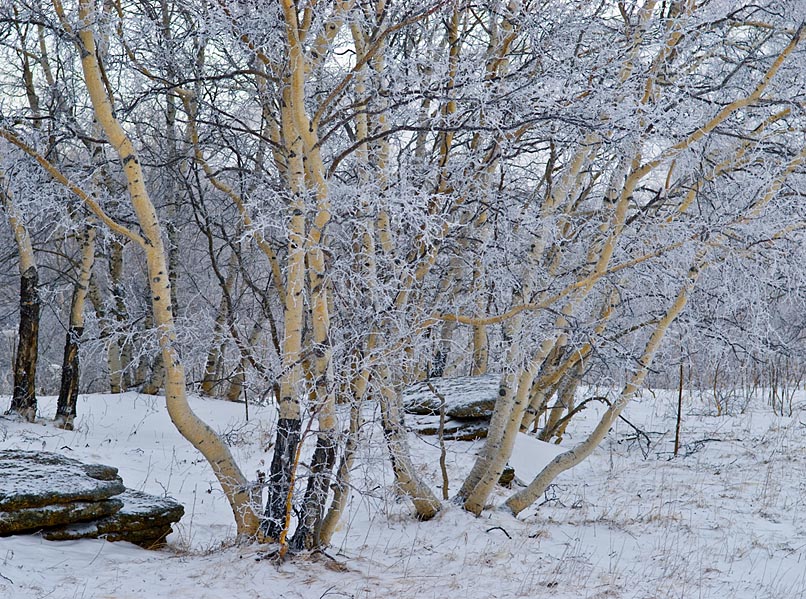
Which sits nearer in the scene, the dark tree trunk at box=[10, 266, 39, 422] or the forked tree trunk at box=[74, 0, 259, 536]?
the forked tree trunk at box=[74, 0, 259, 536]

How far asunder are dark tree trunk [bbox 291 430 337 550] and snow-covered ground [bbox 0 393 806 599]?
14 centimetres

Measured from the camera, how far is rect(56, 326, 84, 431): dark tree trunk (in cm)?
910

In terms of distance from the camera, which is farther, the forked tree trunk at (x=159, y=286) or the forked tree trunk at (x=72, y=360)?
the forked tree trunk at (x=72, y=360)

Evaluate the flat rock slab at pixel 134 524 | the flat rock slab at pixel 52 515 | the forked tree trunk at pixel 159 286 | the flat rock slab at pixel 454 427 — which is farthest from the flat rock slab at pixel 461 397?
the flat rock slab at pixel 52 515

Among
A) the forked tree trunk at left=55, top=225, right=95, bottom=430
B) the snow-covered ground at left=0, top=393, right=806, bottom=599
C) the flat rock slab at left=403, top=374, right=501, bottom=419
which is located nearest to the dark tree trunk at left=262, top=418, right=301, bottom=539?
the snow-covered ground at left=0, top=393, right=806, bottom=599

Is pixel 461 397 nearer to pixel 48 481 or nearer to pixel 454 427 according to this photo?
pixel 454 427

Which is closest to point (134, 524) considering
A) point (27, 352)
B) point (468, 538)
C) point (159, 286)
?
point (159, 286)

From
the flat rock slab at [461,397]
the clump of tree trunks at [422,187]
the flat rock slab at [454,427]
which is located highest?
the clump of tree trunks at [422,187]

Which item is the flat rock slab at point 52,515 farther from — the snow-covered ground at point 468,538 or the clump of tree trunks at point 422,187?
the clump of tree trunks at point 422,187

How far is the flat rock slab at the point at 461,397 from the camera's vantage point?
9.52m

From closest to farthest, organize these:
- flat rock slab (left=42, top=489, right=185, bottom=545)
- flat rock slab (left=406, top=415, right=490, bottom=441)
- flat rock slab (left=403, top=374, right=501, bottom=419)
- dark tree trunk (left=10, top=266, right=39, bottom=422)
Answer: flat rock slab (left=42, top=489, right=185, bottom=545)
dark tree trunk (left=10, top=266, right=39, bottom=422)
flat rock slab (left=406, top=415, right=490, bottom=441)
flat rock slab (left=403, top=374, right=501, bottom=419)

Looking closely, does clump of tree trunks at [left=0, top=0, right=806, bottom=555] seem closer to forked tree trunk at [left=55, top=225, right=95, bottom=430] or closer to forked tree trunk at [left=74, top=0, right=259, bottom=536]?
forked tree trunk at [left=74, top=0, right=259, bottom=536]

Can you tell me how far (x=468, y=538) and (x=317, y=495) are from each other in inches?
Result: 66.1

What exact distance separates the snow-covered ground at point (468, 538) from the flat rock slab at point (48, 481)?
11.3 inches
